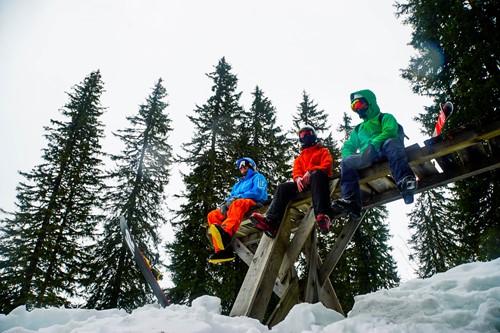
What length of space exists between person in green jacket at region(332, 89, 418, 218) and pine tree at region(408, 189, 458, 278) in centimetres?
1672

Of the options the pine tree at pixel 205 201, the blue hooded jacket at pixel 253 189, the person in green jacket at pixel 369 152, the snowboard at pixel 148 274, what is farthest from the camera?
the pine tree at pixel 205 201

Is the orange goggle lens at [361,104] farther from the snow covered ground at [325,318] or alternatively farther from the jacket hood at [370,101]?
the snow covered ground at [325,318]

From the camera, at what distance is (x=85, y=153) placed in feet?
49.8

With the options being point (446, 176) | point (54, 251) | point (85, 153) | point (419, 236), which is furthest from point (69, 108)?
point (419, 236)

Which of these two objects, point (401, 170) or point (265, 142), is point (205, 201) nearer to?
point (265, 142)

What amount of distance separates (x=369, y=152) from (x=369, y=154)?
0.03 metres

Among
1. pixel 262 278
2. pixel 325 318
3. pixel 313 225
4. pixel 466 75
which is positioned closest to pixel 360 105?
pixel 313 225

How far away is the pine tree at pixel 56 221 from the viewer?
11.8m

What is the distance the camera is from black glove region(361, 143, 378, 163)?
3.74 metres

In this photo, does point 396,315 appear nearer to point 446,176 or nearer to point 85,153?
point 446,176

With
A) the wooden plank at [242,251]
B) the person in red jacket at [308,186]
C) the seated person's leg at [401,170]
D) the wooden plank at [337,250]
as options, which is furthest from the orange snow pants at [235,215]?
the seated person's leg at [401,170]

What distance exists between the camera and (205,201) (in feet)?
41.3

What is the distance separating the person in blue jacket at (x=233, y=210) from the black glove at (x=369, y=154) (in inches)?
80.7

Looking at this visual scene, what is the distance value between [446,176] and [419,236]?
1957 centimetres
